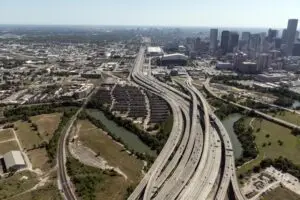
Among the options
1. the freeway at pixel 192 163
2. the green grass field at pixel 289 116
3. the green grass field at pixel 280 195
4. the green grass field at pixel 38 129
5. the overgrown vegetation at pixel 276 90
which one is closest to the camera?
the freeway at pixel 192 163

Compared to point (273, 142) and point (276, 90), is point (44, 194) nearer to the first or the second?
point (273, 142)

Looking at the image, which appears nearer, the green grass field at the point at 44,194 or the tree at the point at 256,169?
the green grass field at the point at 44,194

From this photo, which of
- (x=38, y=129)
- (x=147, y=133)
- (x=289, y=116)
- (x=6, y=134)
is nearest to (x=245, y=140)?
(x=147, y=133)

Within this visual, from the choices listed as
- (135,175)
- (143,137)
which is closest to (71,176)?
(135,175)

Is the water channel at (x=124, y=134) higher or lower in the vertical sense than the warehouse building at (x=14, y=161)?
lower

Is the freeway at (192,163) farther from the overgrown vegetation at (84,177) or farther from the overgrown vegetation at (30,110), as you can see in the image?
the overgrown vegetation at (30,110)

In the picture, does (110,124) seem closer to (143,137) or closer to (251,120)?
(143,137)

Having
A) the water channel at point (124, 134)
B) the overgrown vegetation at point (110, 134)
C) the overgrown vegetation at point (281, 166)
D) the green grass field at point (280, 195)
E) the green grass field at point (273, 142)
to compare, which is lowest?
the green grass field at point (273, 142)

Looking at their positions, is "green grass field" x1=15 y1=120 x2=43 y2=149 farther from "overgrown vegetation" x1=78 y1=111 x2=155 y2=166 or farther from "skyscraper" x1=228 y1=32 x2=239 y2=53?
"skyscraper" x1=228 y1=32 x2=239 y2=53

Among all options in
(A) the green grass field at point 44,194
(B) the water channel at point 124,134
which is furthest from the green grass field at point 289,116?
(A) the green grass field at point 44,194
